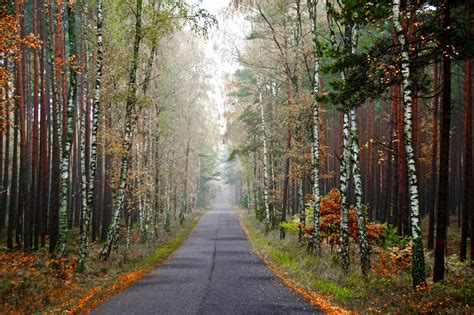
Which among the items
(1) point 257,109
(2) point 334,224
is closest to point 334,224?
(2) point 334,224

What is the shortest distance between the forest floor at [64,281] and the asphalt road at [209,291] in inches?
24.2

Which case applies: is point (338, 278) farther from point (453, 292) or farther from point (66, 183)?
point (66, 183)

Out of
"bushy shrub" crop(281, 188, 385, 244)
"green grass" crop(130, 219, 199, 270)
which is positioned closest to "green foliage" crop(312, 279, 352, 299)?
"bushy shrub" crop(281, 188, 385, 244)

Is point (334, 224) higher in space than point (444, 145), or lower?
lower

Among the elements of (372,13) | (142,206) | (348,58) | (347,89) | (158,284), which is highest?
(372,13)

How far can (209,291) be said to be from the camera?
10.7 metres

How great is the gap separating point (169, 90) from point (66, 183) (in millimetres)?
15500

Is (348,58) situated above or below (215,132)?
below

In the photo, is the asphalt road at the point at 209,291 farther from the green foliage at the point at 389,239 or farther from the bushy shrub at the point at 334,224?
the green foliage at the point at 389,239

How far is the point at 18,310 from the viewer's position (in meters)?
9.12

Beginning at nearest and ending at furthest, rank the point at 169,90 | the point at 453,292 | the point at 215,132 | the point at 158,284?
the point at 453,292 < the point at 158,284 < the point at 169,90 < the point at 215,132

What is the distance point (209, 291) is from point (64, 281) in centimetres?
455

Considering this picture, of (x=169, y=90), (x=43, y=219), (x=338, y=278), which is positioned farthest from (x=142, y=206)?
(x=338, y=278)

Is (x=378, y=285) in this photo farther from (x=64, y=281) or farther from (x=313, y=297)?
(x=64, y=281)
